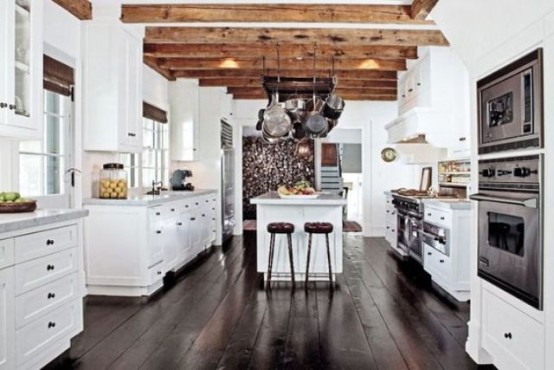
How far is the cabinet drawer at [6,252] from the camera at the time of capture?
212cm

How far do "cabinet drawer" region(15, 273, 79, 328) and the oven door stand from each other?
8.20 ft

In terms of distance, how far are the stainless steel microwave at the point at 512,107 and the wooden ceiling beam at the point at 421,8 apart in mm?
1235

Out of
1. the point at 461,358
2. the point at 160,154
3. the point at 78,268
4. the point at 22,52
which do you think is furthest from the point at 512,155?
the point at 160,154

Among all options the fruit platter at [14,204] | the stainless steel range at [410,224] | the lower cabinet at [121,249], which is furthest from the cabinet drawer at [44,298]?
the stainless steel range at [410,224]

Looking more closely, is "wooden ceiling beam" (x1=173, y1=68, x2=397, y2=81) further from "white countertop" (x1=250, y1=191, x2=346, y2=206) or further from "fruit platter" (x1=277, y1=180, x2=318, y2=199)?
"white countertop" (x1=250, y1=191, x2=346, y2=206)

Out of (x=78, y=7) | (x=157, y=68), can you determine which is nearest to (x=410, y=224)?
(x=157, y=68)

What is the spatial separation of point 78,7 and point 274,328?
325 cm

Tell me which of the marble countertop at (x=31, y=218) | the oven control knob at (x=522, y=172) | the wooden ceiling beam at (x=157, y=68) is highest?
the wooden ceiling beam at (x=157, y=68)

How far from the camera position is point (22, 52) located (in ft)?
9.05

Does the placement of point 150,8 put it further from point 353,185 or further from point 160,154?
point 353,185

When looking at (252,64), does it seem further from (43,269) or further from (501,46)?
(43,269)

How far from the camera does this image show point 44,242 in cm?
247

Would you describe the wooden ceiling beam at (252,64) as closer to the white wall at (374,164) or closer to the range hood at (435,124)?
the range hood at (435,124)

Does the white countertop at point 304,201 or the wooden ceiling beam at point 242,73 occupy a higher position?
the wooden ceiling beam at point 242,73
